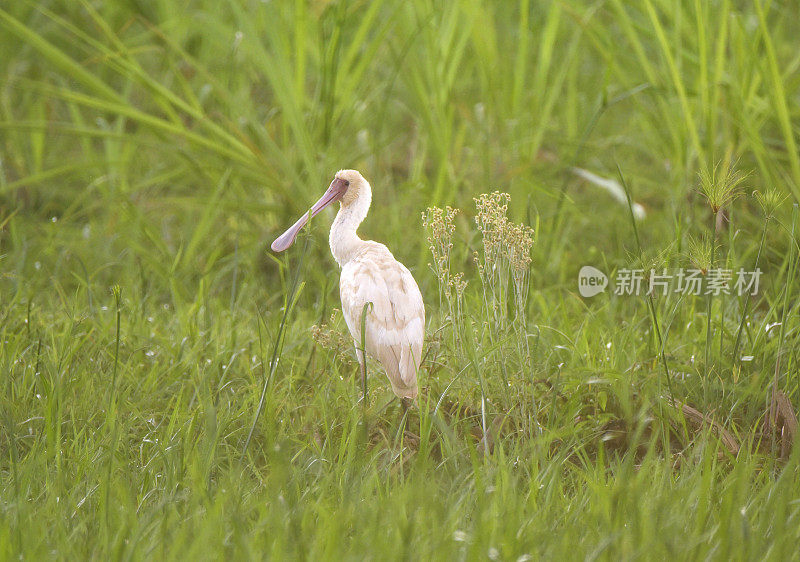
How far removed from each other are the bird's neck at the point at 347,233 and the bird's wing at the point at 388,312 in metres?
0.11

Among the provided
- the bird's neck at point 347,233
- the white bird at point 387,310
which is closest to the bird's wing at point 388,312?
the white bird at point 387,310

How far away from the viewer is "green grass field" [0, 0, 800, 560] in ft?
7.11

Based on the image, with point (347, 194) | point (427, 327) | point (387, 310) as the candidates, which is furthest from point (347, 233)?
point (427, 327)

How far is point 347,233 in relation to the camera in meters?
2.71

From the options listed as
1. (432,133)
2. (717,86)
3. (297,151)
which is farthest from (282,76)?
(717,86)

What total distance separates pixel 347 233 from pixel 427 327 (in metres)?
0.40

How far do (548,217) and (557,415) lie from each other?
134 cm

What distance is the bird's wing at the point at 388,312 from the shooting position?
2492mm

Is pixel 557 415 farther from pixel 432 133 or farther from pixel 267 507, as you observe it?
pixel 432 133

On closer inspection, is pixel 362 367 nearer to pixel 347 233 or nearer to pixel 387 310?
pixel 387 310

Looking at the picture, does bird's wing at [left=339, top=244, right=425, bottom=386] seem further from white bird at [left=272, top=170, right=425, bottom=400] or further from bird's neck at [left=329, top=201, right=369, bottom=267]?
bird's neck at [left=329, top=201, right=369, bottom=267]

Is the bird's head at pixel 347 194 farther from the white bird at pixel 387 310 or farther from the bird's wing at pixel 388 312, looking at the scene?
the bird's wing at pixel 388 312

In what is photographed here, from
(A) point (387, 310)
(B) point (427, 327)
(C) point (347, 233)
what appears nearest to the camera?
(A) point (387, 310)

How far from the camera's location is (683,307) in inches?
127
